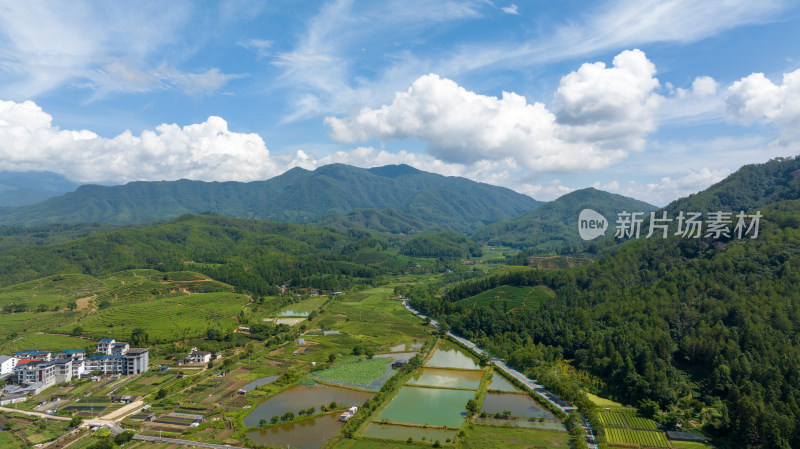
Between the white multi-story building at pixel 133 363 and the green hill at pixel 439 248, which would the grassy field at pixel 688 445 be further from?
the green hill at pixel 439 248

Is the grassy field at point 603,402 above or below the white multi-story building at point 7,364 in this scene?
above

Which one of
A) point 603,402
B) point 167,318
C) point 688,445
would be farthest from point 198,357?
point 688,445

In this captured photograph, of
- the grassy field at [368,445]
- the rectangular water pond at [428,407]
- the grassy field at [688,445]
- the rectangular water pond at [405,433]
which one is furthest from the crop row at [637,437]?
the grassy field at [368,445]

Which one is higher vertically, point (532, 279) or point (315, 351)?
point (532, 279)

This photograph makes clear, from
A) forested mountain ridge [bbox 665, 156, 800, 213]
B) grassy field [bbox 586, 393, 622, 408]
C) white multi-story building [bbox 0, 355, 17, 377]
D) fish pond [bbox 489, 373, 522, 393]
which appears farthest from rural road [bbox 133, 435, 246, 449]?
forested mountain ridge [bbox 665, 156, 800, 213]

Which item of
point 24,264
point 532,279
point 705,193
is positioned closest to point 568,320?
point 532,279

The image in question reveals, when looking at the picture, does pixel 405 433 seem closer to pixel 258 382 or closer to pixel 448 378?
pixel 448 378

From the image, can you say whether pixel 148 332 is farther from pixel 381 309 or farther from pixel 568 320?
pixel 568 320
